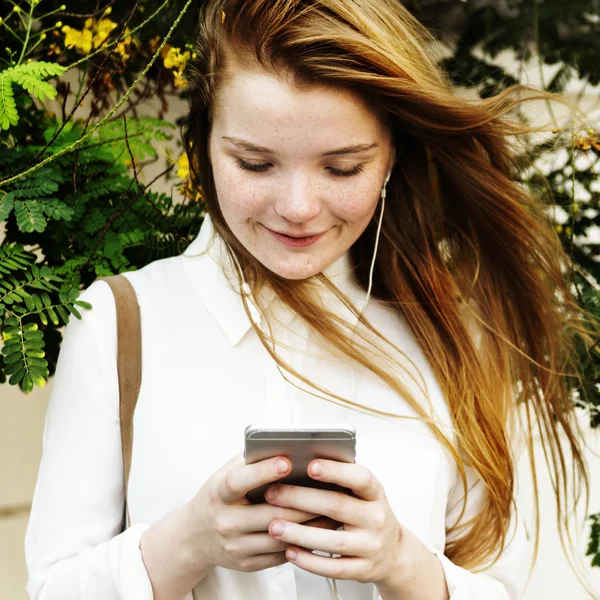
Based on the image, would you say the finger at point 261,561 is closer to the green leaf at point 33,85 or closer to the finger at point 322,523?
the finger at point 322,523

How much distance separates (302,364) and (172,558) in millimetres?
507

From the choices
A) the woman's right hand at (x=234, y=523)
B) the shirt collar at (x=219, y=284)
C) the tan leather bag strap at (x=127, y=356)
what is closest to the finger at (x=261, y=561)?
the woman's right hand at (x=234, y=523)

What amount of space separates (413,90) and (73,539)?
3.61 feet

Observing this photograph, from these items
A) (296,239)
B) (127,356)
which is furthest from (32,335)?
(296,239)

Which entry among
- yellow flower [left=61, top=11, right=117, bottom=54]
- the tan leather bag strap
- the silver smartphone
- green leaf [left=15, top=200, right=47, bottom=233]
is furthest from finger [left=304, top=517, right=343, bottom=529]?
yellow flower [left=61, top=11, right=117, bottom=54]

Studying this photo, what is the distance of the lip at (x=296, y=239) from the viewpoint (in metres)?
1.60

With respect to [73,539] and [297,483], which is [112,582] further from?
[297,483]

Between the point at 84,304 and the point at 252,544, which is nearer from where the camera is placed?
the point at 252,544

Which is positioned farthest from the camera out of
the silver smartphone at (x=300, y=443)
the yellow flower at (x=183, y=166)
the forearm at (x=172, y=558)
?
the yellow flower at (x=183, y=166)

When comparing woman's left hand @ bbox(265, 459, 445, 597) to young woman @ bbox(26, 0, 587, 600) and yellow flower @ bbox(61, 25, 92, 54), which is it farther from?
yellow flower @ bbox(61, 25, 92, 54)

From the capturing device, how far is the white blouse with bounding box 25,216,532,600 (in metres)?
1.52

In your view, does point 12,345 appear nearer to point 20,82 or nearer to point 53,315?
point 53,315

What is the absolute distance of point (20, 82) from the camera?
5.16 feet

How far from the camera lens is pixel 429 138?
1.81 m
